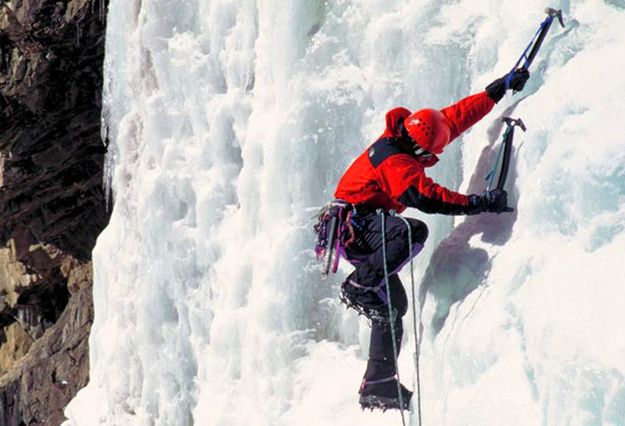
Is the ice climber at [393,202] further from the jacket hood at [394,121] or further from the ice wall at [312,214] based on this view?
the ice wall at [312,214]

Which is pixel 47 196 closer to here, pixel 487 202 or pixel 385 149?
pixel 385 149

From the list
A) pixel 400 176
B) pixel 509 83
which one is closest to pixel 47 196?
pixel 400 176

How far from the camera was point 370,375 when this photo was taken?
15.5ft

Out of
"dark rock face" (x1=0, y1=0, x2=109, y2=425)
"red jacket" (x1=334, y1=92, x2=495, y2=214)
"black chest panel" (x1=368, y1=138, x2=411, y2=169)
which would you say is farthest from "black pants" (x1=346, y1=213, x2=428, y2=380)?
"dark rock face" (x1=0, y1=0, x2=109, y2=425)

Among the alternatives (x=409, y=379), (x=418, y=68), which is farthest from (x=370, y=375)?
(x=418, y=68)

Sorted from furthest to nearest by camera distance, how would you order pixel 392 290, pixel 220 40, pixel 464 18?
pixel 220 40 → pixel 464 18 → pixel 392 290

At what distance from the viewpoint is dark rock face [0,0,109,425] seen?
33.4 feet

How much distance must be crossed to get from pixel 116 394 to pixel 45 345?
4740 mm

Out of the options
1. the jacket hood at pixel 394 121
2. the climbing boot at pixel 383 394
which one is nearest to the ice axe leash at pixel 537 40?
the jacket hood at pixel 394 121

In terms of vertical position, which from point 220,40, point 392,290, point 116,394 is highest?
point 220,40

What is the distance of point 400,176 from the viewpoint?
416 cm

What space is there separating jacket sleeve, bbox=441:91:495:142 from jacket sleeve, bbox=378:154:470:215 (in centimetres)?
35

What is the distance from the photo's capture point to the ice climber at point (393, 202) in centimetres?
409

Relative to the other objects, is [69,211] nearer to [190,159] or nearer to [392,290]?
[190,159]
